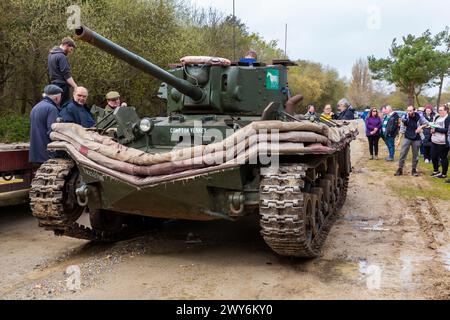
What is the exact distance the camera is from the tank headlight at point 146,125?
687 cm

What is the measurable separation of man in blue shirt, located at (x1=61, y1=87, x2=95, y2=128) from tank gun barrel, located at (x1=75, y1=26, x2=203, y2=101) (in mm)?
1563

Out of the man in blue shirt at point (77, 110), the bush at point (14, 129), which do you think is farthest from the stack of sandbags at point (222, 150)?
the bush at point (14, 129)

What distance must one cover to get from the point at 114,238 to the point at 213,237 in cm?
142

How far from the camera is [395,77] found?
1315 inches

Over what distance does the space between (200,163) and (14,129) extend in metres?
14.3

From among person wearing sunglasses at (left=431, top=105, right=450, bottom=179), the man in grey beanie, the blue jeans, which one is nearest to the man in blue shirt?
person wearing sunglasses at (left=431, top=105, right=450, bottom=179)

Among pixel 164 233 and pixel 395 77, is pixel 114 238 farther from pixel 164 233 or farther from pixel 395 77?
pixel 395 77

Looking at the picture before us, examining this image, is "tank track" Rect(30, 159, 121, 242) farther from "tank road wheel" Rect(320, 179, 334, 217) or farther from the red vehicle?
"tank road wheel" Rect(320, 179, 334, 217)

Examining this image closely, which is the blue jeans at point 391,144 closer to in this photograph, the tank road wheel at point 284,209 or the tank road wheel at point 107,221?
the tank road wheel at point 107,221

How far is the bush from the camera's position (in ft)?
57.7

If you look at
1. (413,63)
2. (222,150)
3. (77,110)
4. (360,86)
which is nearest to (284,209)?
(222,150)

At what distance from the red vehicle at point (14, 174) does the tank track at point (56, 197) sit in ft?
4.58

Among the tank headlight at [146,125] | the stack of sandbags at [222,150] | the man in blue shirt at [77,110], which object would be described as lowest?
the stack of sandbags at [222,150]

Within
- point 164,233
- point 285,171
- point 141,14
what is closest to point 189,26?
point 141,14
